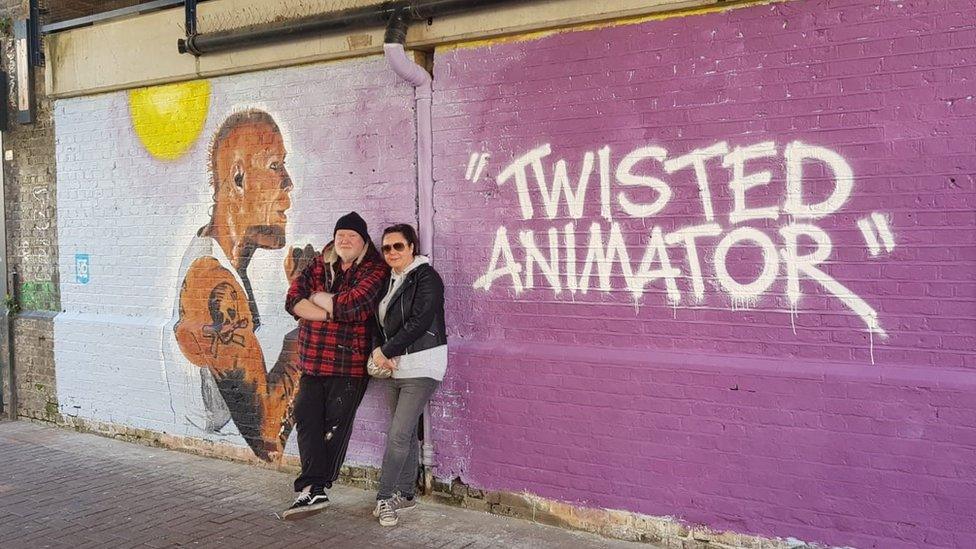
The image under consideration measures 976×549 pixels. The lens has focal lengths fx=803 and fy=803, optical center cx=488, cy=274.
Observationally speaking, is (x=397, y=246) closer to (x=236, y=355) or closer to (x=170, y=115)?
(x=236, y=355)

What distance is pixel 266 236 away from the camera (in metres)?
6.39

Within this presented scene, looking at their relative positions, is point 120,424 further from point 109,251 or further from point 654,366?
point 654,366

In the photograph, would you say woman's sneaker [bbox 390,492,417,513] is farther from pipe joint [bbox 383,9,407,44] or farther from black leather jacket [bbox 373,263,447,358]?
pipe joint [bbox 383,9,407,44]

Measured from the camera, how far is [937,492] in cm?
395

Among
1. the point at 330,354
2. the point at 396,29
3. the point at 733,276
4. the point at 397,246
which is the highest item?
the point at 396,29

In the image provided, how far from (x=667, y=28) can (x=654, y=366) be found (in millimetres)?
1944

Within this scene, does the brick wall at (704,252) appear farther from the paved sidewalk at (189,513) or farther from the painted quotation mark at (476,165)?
the paved sidewalk at (189,513)

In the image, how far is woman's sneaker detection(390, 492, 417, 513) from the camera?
515cm

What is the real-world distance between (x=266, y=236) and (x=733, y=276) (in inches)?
146

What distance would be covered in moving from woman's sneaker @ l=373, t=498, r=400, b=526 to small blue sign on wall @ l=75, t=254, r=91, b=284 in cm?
428

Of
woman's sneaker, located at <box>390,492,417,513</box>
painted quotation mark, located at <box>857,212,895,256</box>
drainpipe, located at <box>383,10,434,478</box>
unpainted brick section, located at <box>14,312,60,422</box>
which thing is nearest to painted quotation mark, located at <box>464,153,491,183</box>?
drainpipe, located at <box>383,10,434,478</box>

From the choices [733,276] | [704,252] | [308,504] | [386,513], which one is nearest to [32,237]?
[308,504]

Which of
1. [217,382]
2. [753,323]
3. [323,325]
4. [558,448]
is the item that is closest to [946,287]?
[753,323]

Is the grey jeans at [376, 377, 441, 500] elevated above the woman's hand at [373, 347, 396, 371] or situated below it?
below
